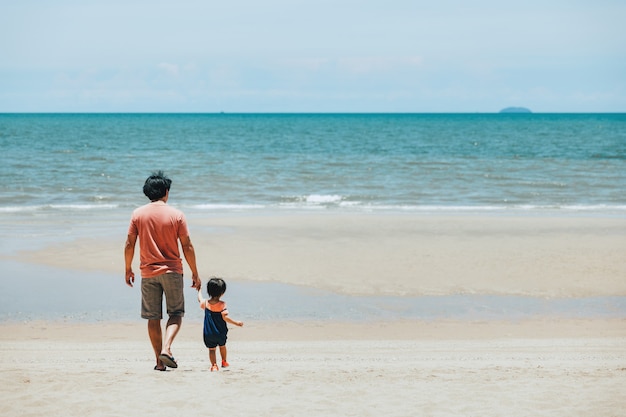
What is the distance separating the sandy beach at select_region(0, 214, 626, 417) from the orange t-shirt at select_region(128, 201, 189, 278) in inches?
39.2

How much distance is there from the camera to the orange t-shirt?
600cm

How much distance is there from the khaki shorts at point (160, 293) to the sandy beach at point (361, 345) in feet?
1.92

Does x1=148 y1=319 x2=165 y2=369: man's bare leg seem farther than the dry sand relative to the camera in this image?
Yes

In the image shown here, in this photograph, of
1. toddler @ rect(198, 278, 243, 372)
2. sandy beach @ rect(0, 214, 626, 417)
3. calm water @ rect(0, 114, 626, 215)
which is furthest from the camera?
calm water @ rect(0, 114, 626, 215)

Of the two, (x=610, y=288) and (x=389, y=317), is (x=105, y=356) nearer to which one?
(x=389, y=317)

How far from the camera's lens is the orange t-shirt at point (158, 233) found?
6004 mm

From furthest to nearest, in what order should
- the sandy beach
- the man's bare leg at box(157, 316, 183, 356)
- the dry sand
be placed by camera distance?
the man's bare leg at box(157, 316, 183, 356), the sandy beach, the dry sand

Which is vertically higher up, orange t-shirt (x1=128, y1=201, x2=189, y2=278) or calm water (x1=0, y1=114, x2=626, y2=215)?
orange t-shirt (x1=128, y1=201, x2=189, y2=278)

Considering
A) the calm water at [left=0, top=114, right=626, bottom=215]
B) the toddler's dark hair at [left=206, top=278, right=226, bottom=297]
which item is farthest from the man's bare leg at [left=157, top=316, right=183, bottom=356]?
the calm water at [left=0, top=114, right=626, bottom=215]

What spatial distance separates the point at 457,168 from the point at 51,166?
67.9ft

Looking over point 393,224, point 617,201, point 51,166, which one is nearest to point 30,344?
point 393,224

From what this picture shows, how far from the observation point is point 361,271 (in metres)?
11.9


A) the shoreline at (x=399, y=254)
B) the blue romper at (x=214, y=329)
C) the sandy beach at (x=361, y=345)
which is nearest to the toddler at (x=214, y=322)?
the blue romper at (x=214, y=329)

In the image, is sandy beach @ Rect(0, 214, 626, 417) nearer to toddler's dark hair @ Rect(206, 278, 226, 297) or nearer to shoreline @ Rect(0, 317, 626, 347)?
shoreline @ Rect(0, 317, 626, 347)
